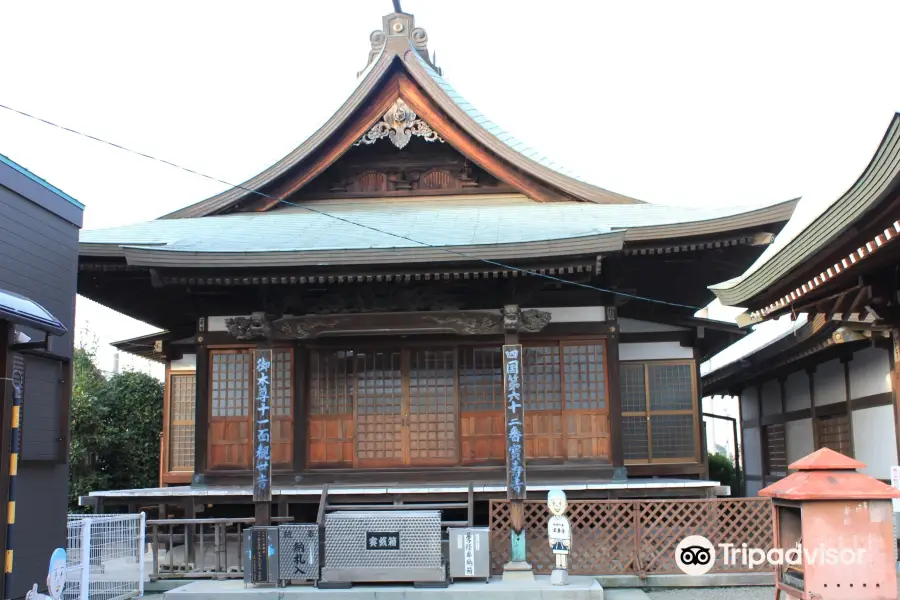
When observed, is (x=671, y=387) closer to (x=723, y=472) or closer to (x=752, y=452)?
(x=752, y=452)

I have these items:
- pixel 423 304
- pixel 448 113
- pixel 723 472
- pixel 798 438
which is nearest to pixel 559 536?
pixel 423 304

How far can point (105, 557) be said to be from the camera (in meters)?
10.0

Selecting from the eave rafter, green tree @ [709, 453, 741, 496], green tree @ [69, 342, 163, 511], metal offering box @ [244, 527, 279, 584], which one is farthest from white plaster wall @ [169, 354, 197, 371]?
green tree @ [709, 453, 741, 496]

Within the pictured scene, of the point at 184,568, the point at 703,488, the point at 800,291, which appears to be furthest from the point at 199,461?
the point at 800,291

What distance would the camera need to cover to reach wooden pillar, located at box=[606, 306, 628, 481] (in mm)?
13125

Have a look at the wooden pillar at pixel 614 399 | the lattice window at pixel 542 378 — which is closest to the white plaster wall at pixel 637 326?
the wooden pillar at pixel 614 399

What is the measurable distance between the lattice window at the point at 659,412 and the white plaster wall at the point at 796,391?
278cm

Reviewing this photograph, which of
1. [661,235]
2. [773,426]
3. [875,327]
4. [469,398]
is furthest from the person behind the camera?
[773,426]

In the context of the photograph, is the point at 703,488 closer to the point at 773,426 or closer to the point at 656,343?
the point at 656,343

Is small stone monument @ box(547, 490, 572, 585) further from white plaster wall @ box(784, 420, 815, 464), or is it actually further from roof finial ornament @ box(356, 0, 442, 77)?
roof finial ornament @ box(356, 0, 442, 77)

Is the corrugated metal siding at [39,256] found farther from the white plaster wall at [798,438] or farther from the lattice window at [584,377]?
the white plaster wall at [798,438]

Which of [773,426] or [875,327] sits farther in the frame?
[773,426]

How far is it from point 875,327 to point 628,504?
3625 mm

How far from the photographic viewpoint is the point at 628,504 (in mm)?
11242
